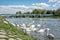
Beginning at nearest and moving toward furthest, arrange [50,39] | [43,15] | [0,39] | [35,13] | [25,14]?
[0,39], [50,39], [25,14], [35,13], [43,15]

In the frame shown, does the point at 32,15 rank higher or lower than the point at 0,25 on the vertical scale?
lower

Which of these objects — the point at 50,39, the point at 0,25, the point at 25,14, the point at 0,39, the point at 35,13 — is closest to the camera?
the point at 0,39

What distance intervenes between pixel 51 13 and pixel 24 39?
315ft

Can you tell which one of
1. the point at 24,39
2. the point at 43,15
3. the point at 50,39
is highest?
the point at 24,39

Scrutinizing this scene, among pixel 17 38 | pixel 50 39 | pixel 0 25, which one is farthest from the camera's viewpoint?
pixel 50 39

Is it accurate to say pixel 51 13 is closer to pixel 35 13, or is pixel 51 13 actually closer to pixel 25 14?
pixel 35 13

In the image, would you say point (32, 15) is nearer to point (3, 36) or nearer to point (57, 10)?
point (57, 10)

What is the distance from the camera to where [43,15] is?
106m

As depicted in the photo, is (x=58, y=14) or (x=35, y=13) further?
(x=58, y=14)

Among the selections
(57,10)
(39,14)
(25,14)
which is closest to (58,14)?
(57,10)

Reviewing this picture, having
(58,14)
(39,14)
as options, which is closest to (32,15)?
(39,14)

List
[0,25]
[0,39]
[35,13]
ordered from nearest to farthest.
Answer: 1. [0,39]
2. [0,25]
3. [35,13]

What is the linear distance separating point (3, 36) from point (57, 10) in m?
101

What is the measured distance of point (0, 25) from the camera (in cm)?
1007
